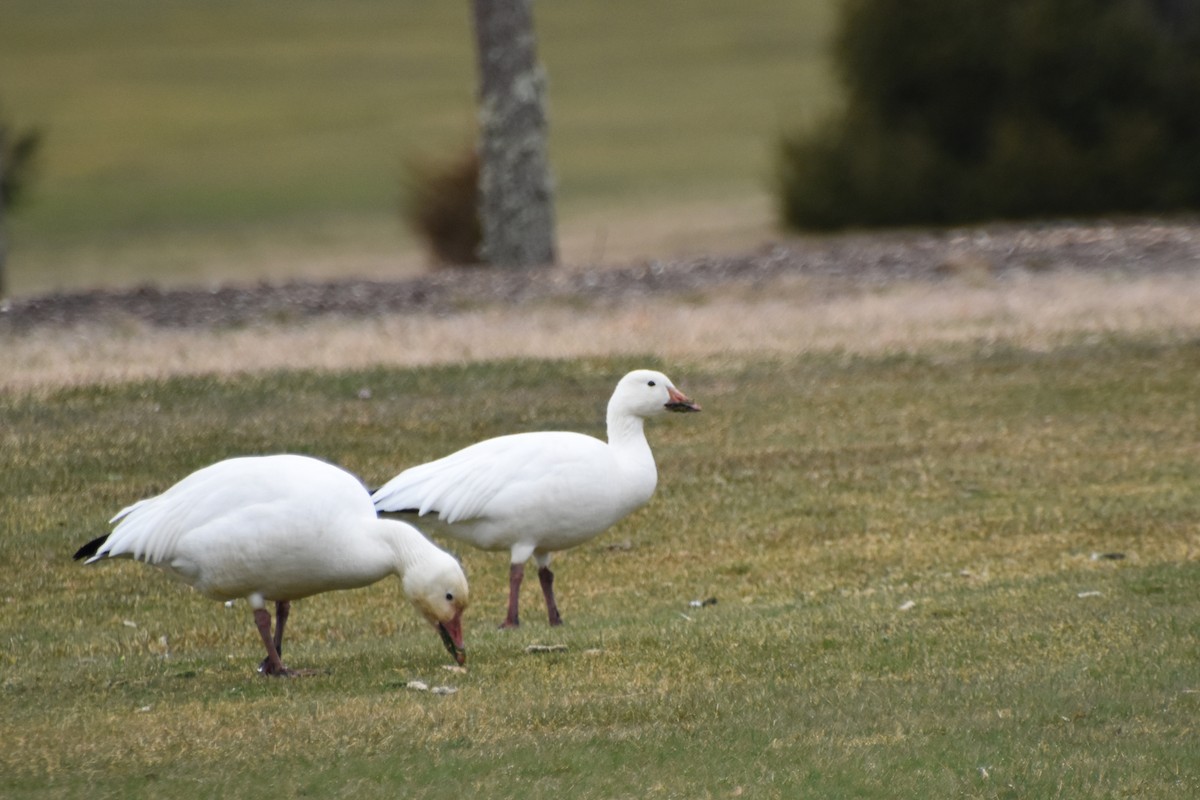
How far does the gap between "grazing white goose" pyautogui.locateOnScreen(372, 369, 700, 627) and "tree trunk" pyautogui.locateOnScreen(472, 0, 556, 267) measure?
40.9 feet

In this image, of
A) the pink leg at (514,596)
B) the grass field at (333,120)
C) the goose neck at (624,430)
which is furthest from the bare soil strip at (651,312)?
the grass field at (333,120)

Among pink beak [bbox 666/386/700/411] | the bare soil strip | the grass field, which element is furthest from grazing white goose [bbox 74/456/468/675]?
the grass field

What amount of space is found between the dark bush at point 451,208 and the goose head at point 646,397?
18.5m

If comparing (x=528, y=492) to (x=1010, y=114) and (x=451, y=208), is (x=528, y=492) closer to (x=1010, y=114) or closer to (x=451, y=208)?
(x=451, y=208)

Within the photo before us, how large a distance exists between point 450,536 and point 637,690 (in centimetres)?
202

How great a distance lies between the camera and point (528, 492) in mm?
8930

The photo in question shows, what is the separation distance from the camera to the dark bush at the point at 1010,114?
27.7 m

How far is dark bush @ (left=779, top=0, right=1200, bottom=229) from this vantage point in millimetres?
27719

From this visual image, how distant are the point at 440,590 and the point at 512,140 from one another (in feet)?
49.1

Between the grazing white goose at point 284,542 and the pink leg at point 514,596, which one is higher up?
the grazing white goose at point 284,542

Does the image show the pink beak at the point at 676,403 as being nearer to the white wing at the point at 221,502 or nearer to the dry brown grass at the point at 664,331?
the white wing at the point at 221,502

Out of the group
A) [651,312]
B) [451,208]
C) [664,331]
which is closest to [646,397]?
[664,331]

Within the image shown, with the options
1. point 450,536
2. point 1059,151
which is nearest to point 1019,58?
point 1059,151

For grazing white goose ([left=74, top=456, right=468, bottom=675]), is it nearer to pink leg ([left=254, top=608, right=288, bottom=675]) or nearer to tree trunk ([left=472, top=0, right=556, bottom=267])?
pink leg ([left=254, top=608, right=288, bottom=675])
